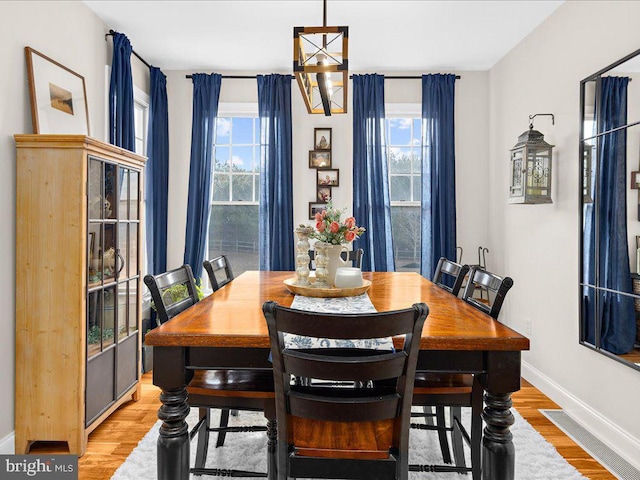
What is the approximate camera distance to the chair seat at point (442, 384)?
1.76m

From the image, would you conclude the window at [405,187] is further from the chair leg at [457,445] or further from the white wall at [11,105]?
the white wall at [11,105]

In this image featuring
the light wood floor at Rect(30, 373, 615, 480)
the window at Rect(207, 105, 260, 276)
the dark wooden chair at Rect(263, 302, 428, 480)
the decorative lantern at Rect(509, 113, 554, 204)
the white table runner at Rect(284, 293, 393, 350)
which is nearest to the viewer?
the dark wooden chair at Rect(263, 302, 428, 480)

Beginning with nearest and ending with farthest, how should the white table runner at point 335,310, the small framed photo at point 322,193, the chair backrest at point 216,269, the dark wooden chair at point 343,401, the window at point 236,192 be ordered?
the dark wooden chair at point 343,401
the white table runner at point 335,310
the chair backrest at point 216,269
the small framed photo at point 322,193
the window at point 236,192

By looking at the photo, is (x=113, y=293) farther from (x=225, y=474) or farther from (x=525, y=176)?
(x=525, y=176)

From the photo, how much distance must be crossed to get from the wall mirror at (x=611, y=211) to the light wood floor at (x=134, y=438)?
0.57 meters

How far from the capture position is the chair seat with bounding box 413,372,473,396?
1757 mm

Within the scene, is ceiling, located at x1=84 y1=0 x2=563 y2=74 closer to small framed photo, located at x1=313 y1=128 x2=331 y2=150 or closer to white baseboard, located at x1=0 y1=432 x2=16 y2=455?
small framed photo, located at x1=313 y1=128 x2=331 y2=150

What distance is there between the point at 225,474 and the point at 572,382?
2.39 meters

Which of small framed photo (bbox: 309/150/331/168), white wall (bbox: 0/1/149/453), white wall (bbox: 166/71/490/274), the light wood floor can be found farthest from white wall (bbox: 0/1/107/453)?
small framed photo (bbox: 309/150/331/168)

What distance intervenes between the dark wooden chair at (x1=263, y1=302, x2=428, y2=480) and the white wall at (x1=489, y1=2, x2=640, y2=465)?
70.0 inches

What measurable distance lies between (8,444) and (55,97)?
202 centimetres

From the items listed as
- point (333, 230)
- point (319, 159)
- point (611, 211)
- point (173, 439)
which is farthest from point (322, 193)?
point (173, 439)

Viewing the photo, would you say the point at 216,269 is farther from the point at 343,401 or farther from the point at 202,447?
the point at 343,401

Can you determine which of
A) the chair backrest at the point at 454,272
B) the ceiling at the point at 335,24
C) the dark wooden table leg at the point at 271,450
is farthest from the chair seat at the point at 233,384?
the ceiling at the point at 335,24
